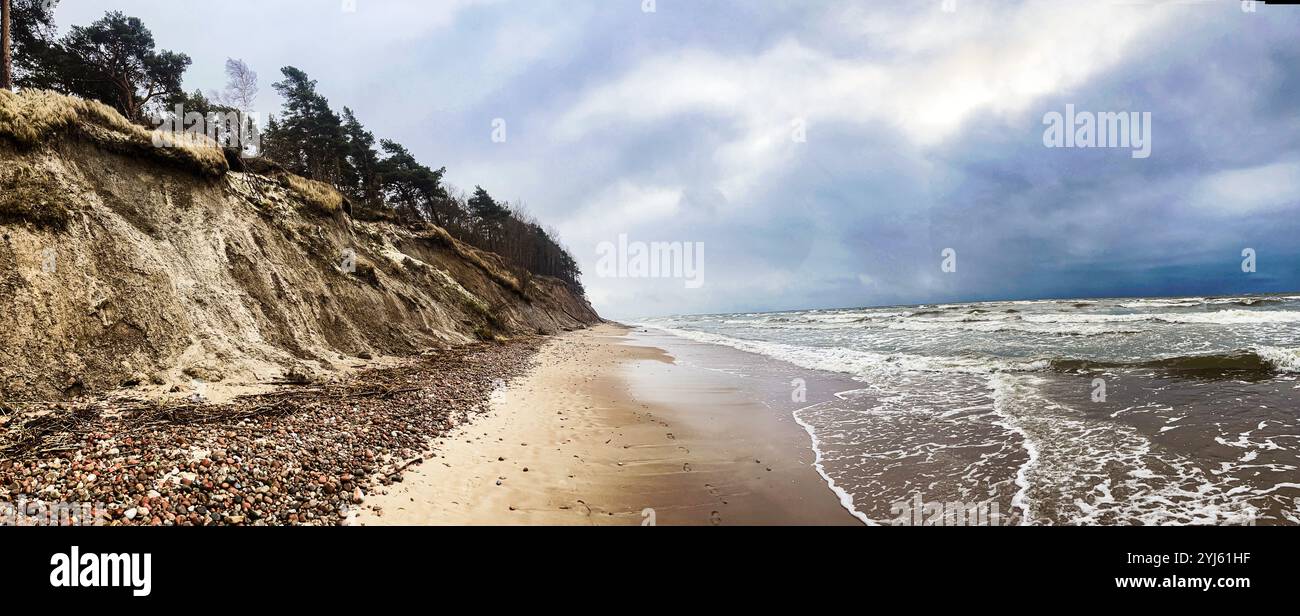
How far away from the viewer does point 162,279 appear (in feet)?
32.8

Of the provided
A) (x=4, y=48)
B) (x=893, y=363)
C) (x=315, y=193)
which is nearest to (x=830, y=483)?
(x=893, y=363)

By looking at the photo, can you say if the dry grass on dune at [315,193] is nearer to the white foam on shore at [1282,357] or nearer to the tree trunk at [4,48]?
the tree trunk at [4,48]

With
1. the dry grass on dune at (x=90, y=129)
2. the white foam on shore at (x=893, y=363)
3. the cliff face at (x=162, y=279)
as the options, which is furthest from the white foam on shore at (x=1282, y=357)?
the dry grass on dune at (x=90, y=129)

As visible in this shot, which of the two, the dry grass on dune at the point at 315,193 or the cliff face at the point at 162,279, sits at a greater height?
the dry grass on dune at the point at 315,193

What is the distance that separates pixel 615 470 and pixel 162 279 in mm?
11822

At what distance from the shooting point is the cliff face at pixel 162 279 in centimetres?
777

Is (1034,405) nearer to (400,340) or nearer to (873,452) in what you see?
(873,452)

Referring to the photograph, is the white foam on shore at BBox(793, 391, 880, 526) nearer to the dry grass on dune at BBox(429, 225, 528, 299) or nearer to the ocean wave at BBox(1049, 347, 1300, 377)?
the ocean wave at BBox(1049, 347, 1300, 377)

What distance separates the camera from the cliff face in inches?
306

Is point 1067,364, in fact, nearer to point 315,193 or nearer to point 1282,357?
point 1282,357

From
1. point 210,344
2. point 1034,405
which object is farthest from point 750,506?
point 210,344

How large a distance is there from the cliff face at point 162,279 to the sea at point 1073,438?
12989 mm

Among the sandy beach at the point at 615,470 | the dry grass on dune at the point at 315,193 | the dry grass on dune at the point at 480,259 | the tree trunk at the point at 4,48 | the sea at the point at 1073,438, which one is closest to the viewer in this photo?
the sandy beach at the point at 615,470
